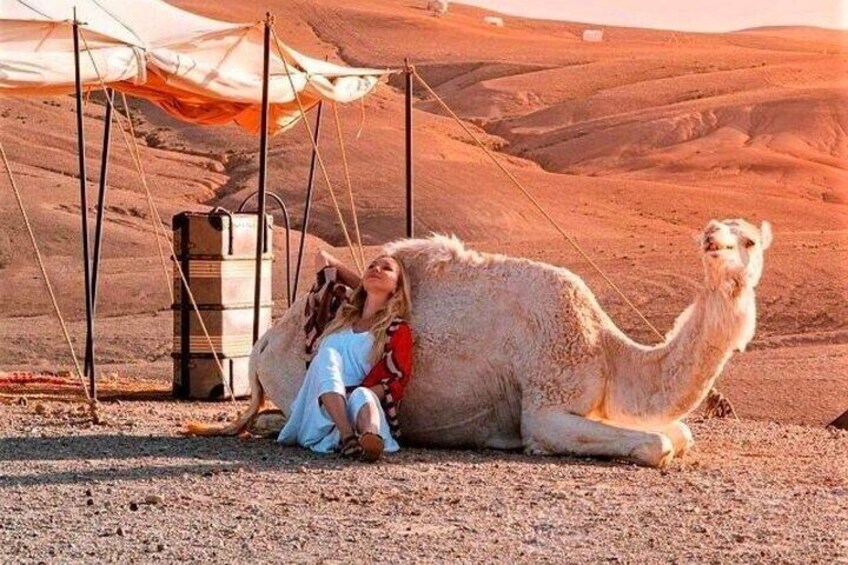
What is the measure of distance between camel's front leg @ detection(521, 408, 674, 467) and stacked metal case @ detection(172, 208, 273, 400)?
4.75 m

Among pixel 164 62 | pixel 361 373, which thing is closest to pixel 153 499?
pixel 361 373

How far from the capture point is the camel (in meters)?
9.54

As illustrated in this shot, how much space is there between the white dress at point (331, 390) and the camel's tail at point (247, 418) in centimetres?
58

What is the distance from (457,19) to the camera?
365 feet

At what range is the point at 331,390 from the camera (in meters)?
9.78

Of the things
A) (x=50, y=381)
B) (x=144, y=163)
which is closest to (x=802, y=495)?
(x=50, y=381)

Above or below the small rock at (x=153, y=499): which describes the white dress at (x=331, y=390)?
above

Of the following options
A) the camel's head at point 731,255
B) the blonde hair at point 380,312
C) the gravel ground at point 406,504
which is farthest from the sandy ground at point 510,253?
the camel's head at point 731,255

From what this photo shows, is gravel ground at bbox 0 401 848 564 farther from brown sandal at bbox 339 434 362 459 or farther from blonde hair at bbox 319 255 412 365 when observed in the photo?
blonde hair at bbox 319 255 412 365

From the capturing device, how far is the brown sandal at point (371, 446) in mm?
9453

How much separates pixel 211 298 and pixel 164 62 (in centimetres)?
213

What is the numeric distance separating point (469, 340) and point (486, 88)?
6414 centimetres

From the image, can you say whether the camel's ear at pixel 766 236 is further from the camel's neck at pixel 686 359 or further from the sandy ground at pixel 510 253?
the sandy ground at pixel 510 253

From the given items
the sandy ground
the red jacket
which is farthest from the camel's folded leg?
the red jacket
